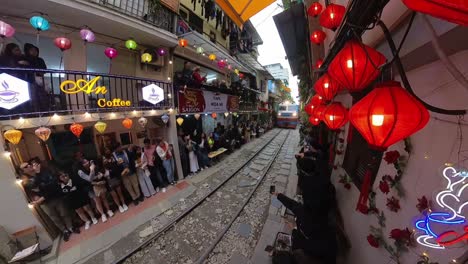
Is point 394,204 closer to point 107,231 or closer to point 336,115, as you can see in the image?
point 336,115

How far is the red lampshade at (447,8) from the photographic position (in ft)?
2.71

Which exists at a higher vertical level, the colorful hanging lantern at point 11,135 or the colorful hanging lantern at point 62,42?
the colorful hanging lantern at point 62,42

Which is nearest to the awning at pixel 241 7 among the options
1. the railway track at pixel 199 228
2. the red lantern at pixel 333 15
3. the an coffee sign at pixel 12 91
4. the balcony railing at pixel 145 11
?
the red lantern at pixel 333 15

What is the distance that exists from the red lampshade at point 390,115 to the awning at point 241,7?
4.24 metres

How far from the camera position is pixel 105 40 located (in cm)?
632

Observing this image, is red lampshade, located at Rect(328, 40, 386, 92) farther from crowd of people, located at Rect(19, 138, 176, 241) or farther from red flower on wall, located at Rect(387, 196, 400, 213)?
crowd of people, located at Rect(19, 138, 176, 241)

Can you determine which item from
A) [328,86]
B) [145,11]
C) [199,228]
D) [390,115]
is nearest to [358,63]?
[390,115]

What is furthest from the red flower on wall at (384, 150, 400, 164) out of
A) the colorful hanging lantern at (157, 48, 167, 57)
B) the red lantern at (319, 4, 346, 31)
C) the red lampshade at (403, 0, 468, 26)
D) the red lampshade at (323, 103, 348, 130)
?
the colorful hanging lantern at (157, 48, 167, 57)

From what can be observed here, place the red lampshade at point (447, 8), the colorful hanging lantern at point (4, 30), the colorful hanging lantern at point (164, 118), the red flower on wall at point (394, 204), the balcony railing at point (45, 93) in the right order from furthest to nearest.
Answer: the colorful hanging lantern at point (164, 118) → the balcony railing at point (45, 93) → the colorful hanging lantern at point (4, 30) → the red flower on wall at point (394, 204) → the red lampshade at point (447, 8)

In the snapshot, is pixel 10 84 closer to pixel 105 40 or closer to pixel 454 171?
pixel 105 40

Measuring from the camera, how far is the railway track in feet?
13.9

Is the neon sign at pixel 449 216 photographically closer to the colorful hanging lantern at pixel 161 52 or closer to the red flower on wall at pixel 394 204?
the red flower on wall at pixel 394 204

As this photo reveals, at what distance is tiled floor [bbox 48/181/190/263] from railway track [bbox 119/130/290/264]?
991mm

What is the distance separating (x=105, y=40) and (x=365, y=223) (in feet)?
31.9
